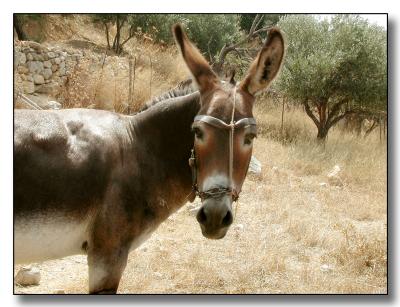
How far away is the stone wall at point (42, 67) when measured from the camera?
3973 mm

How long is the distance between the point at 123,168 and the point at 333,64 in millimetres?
6306

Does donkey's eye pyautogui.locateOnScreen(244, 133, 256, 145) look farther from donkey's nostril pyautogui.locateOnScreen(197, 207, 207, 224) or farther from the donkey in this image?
donkey's nostril pyautogui.locateOnScreen(197, 207, 207, 224)

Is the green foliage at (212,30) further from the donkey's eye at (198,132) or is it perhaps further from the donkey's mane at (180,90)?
the donkey's eye at (198,132)

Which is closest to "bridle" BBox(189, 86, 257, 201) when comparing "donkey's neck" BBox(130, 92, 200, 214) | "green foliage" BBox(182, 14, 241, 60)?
"donkey's neck" BBox(130, 92, 200, 214)

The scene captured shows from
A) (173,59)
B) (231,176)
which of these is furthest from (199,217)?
(173,59)

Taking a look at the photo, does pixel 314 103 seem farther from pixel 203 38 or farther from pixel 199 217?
pixel 199 217

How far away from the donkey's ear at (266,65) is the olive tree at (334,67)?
16.1 feet

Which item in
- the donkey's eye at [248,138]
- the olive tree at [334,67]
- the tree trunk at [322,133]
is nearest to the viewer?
the donkey's eye at [248,138]

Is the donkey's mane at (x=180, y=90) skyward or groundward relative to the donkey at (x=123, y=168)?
skyward

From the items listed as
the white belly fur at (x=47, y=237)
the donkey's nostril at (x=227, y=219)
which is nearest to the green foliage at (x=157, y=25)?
the white belly fur at (x=47, y=237)

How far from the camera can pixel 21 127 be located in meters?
2.03

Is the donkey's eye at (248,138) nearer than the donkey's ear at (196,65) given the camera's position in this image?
Yes

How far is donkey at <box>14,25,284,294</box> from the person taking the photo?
6.25 feet
